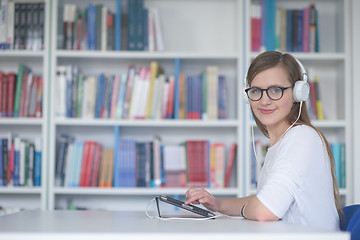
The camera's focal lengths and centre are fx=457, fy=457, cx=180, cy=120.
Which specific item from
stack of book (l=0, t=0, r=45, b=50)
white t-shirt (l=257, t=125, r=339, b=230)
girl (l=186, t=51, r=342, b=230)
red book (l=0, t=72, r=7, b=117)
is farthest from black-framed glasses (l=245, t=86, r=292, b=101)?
red book (l=0, t=72, r=7, b=117)

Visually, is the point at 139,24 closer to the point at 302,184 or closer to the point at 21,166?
the point at 21,166

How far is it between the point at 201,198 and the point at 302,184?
1.22 feet

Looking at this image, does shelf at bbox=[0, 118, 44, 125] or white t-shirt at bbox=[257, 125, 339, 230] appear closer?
white t-shirt at bbox=[257, 125, 339, 230]

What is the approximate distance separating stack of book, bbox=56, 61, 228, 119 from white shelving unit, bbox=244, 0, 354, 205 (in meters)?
0.31

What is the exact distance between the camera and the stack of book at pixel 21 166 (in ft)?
10.1

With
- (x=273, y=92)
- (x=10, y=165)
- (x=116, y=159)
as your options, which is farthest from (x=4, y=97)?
(x=273, y=92)

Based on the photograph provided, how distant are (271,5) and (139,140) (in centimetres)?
135

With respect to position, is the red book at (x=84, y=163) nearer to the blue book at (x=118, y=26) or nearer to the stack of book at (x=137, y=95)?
the stack of book at (x=137, y=95)

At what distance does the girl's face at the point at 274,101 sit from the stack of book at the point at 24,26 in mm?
2002

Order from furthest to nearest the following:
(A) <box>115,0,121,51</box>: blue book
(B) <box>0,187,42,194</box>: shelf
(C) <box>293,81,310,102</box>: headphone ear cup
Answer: (A) <box>115,0,121,51</box>: blue book, (B) <box>0,187,42,194</box>: shelf, (C) <box>293,81,310,102</box>: headphone ear cup

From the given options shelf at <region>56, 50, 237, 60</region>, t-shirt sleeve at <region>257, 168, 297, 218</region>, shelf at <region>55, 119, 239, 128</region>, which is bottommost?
t-shirt sleeve at <region>257, 168, 297, 218</region>

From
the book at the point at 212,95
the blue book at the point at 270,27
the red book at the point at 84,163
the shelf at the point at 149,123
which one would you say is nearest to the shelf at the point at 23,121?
the shelf at the point at 149,123

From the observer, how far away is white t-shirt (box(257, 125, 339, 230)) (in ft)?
4.34

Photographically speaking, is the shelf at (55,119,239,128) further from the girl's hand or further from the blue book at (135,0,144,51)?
the girl's hand
